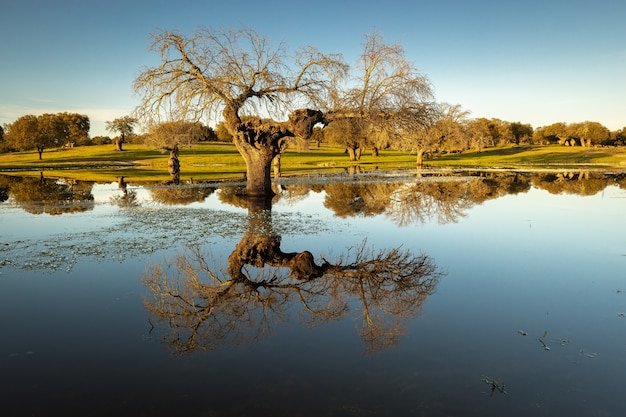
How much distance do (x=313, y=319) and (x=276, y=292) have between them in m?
1.70

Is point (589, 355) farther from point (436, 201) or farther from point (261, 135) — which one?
point (261, 135)

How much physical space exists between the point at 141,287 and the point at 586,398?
30.4ft

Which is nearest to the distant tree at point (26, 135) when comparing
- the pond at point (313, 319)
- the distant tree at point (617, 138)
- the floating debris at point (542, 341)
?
the pond at point (313, 319)

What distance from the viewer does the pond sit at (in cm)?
570

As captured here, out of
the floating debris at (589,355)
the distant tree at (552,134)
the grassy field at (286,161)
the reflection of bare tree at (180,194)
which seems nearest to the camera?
the floating debris at (589,355)

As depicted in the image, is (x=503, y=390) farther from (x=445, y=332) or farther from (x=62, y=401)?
(x=62, y=401)

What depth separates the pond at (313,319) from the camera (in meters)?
5.70

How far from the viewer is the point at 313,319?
330 inches

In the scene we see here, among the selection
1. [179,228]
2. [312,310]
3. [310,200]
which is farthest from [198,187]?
[312,310]

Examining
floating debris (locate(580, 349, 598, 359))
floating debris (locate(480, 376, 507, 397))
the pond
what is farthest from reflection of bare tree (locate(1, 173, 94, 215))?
floating debris (locate(580, 349, 598, 359))

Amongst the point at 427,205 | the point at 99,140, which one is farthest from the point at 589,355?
the point at 99,140

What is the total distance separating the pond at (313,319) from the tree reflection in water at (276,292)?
0.17 ft

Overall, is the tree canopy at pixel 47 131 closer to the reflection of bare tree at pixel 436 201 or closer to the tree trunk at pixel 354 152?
the tree trunk at pixel 354 152

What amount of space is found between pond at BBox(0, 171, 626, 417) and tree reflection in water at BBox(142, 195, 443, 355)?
0.05 metres
